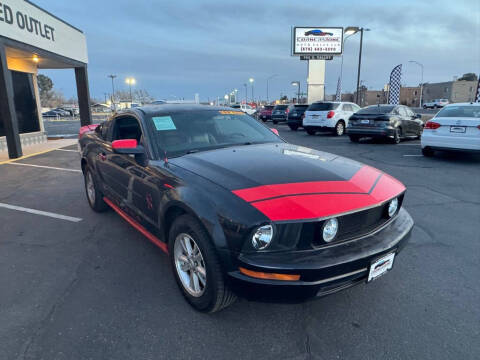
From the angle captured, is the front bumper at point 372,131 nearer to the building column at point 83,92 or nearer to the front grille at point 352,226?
the front grille at point 352,226

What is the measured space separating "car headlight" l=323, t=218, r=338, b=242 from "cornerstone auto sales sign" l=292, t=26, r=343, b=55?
33.7m

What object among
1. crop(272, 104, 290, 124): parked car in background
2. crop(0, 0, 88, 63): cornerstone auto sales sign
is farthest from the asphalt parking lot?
crop(272, 104, 290, 124): parked car in background

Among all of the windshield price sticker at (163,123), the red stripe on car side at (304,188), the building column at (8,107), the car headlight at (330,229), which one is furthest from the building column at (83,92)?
the car headlight at (330,229)

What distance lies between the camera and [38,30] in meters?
11.6

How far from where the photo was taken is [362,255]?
7.04ft

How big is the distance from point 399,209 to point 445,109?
7.69 meters

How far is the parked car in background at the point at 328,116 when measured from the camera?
1565 centimetres

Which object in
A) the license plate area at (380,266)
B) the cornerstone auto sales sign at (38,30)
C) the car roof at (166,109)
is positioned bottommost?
the license plate area at (380,266)

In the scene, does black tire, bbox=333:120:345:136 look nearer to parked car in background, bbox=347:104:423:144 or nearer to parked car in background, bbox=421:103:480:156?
parked car in background, bbox=347:104:423:144

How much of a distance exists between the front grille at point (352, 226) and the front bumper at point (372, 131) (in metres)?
10.5

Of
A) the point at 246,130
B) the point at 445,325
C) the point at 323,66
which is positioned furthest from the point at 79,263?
the point at 323,66

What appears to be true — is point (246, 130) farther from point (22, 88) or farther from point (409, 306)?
point (22, 88)

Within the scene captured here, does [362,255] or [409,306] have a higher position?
[362,255]

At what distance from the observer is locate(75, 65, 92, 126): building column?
1608 centimetres
